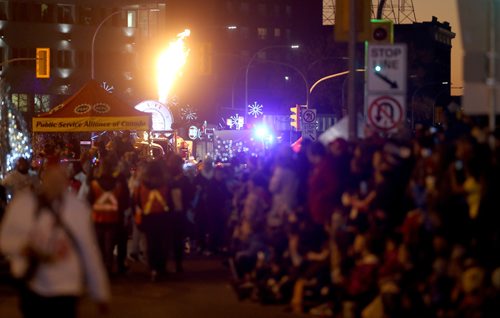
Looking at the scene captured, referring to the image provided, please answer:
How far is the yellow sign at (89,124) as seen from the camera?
2636cm

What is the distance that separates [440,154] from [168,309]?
431cm

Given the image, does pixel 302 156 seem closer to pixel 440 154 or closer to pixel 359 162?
pixel 359 162

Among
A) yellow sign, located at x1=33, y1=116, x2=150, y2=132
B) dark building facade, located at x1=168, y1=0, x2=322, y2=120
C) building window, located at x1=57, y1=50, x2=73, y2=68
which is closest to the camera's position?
yellow sign, located at x1=33, y1=116, x2=150, y2=132

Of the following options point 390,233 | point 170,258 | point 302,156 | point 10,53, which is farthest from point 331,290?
point 10,53

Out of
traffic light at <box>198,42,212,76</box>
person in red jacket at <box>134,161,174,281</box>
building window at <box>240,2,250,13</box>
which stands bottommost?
person in red jacket at <box>134,161,174,281</box>

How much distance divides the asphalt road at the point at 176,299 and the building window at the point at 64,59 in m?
72.0

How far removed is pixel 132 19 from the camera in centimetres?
9125

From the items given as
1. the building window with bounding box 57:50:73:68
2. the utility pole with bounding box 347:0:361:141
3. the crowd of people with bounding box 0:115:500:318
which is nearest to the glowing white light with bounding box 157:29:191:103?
the crowd of people with bounding box 0:115:500:318

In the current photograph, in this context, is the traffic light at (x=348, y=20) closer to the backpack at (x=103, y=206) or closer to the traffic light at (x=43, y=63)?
the backpack at (x=103, y=206)

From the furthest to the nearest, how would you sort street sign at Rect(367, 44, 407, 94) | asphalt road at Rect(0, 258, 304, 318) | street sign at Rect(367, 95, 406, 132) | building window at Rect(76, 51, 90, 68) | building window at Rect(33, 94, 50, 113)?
building window at Rect(76, 51, 90, 68) → building window at Rect(33, 94, 50, 113) → street sign at Rect(367, 95, 406, 132) → street sign at Rect(367, 44, 407, 94) → asphalt road at Rect(0, 258, 304, 318)

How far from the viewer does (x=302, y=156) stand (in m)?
15.2

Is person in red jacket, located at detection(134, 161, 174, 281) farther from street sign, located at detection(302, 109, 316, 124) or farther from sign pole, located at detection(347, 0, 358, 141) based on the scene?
street sign, located at detection(302, 109, 316, 124)

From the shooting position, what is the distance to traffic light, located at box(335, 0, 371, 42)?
16.7 m

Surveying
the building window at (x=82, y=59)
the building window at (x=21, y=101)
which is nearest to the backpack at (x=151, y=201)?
the building window at (x=21, y=101)
